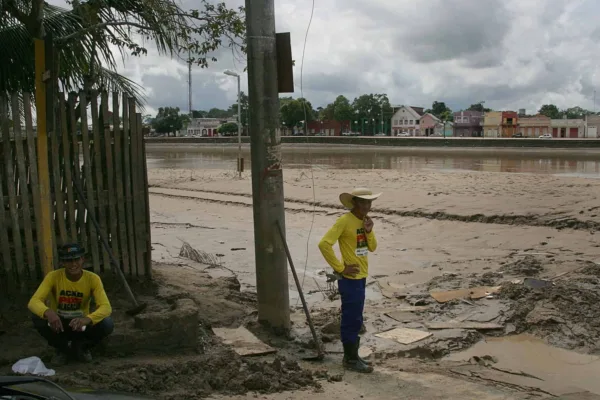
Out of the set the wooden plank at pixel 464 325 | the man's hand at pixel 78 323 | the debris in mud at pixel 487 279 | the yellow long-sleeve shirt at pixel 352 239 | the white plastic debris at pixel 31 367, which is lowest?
the wooden plank at pixel 464 325

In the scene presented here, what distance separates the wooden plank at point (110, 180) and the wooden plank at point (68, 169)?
0.38 meters

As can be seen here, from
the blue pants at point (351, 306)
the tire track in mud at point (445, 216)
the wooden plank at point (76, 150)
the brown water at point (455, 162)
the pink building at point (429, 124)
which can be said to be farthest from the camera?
the pink building at point (429, 124)

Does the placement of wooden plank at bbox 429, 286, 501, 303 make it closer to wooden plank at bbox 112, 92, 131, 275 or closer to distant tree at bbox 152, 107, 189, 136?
wooden plank at bbox 112, 92, 131, 275

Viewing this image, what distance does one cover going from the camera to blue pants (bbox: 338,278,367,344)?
5117 millimetres

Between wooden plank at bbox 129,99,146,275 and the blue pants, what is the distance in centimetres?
236

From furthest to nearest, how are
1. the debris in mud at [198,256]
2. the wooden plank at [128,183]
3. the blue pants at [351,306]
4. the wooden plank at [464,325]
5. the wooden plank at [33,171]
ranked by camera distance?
the debris in mud at [198,256] → the wooden plank at [464,325] → the wooden plank at [128,183] → the wooden plank at [33,171] → the blue pants at [351,306]

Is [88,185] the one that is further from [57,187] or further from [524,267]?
[524,267]

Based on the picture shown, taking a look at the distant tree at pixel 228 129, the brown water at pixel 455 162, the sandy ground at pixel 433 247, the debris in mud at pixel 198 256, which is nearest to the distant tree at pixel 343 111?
the distant tree at pixel 228 129

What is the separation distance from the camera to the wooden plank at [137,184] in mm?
6133

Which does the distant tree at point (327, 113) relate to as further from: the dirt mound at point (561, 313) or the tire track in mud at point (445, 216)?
the dirt mound at point (561, 313)

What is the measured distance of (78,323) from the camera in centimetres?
436

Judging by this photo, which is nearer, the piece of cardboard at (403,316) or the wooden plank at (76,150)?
the wooden plank at (76,150)

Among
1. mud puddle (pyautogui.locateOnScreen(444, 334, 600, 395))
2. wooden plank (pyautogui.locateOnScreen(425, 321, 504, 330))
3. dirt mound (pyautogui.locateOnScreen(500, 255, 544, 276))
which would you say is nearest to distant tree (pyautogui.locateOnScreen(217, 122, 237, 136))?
dirt mound (pyautogui.locateOnScreen(500, 255, 544, 276))

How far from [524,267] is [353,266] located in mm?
4509
